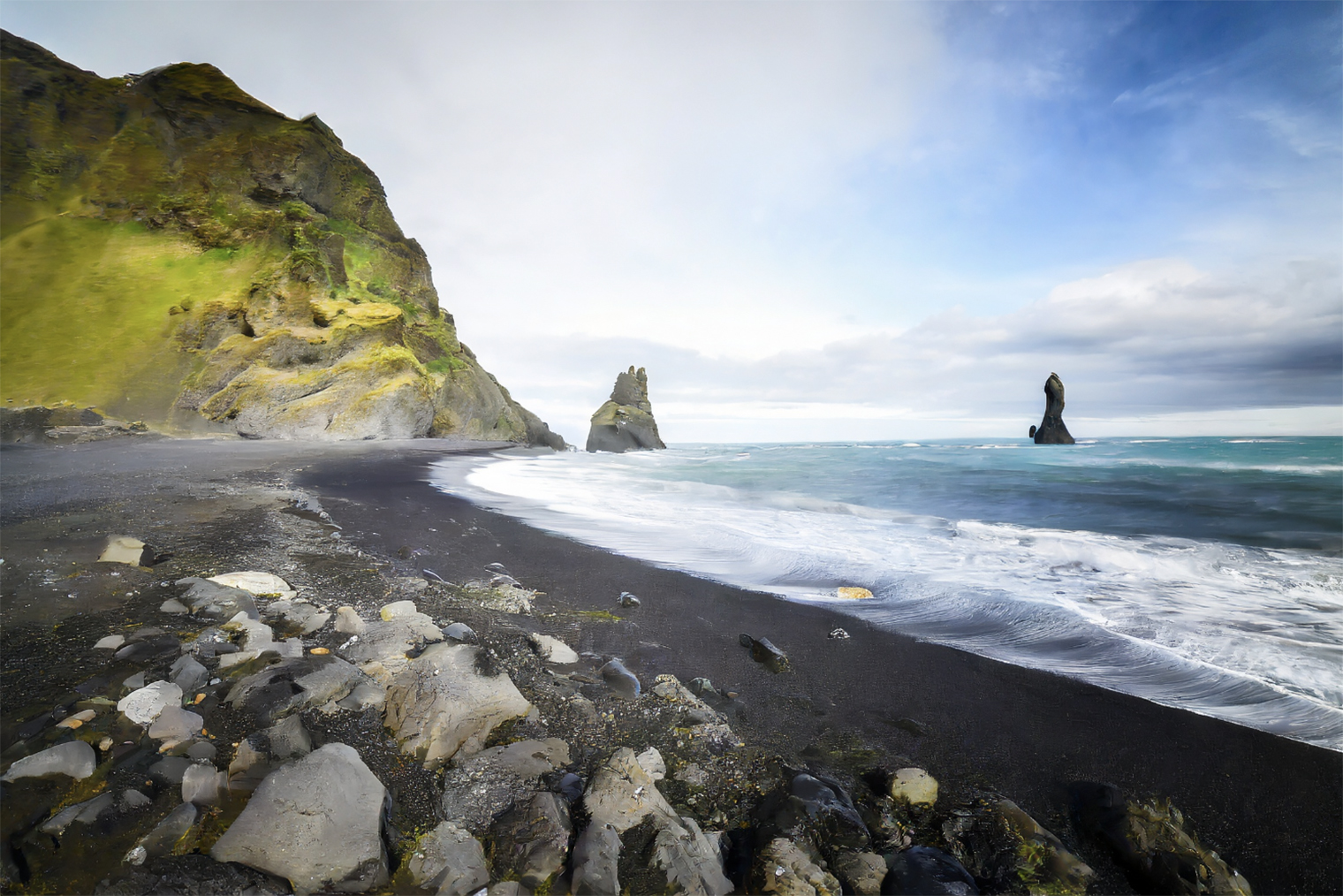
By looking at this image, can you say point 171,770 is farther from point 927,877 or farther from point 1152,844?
point 1152,844

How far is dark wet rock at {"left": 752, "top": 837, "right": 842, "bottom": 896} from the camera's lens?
A: 5.04ft

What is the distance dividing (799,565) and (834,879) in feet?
14.5

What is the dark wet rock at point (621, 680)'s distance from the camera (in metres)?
2.62

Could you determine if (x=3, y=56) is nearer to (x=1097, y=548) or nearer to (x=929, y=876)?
(x=929, y=876)

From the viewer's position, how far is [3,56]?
27.2 metres

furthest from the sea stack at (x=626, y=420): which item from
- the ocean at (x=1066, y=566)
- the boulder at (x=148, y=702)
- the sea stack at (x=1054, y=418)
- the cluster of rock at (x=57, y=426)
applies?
the boulder at (x=148, y=702)

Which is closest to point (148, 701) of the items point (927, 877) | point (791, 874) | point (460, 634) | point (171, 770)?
point (171, 770)

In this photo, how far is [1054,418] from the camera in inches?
2552

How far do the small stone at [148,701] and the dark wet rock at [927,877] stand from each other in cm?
291

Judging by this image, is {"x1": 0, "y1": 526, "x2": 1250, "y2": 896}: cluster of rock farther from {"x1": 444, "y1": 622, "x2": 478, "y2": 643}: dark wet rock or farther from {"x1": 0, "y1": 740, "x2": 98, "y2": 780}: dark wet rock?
{"x1": 444, "y1": 622, "x2": 478, "y2": 643}: dark wet rock

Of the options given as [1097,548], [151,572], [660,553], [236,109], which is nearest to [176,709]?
[151,572]

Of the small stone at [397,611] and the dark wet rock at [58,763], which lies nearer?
the dark wet rock at [58,763]

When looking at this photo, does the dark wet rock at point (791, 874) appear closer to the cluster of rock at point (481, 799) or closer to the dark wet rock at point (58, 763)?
the cluster of rock at point (481, 799)

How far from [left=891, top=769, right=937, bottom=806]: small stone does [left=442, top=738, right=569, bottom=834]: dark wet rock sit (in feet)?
4.62
